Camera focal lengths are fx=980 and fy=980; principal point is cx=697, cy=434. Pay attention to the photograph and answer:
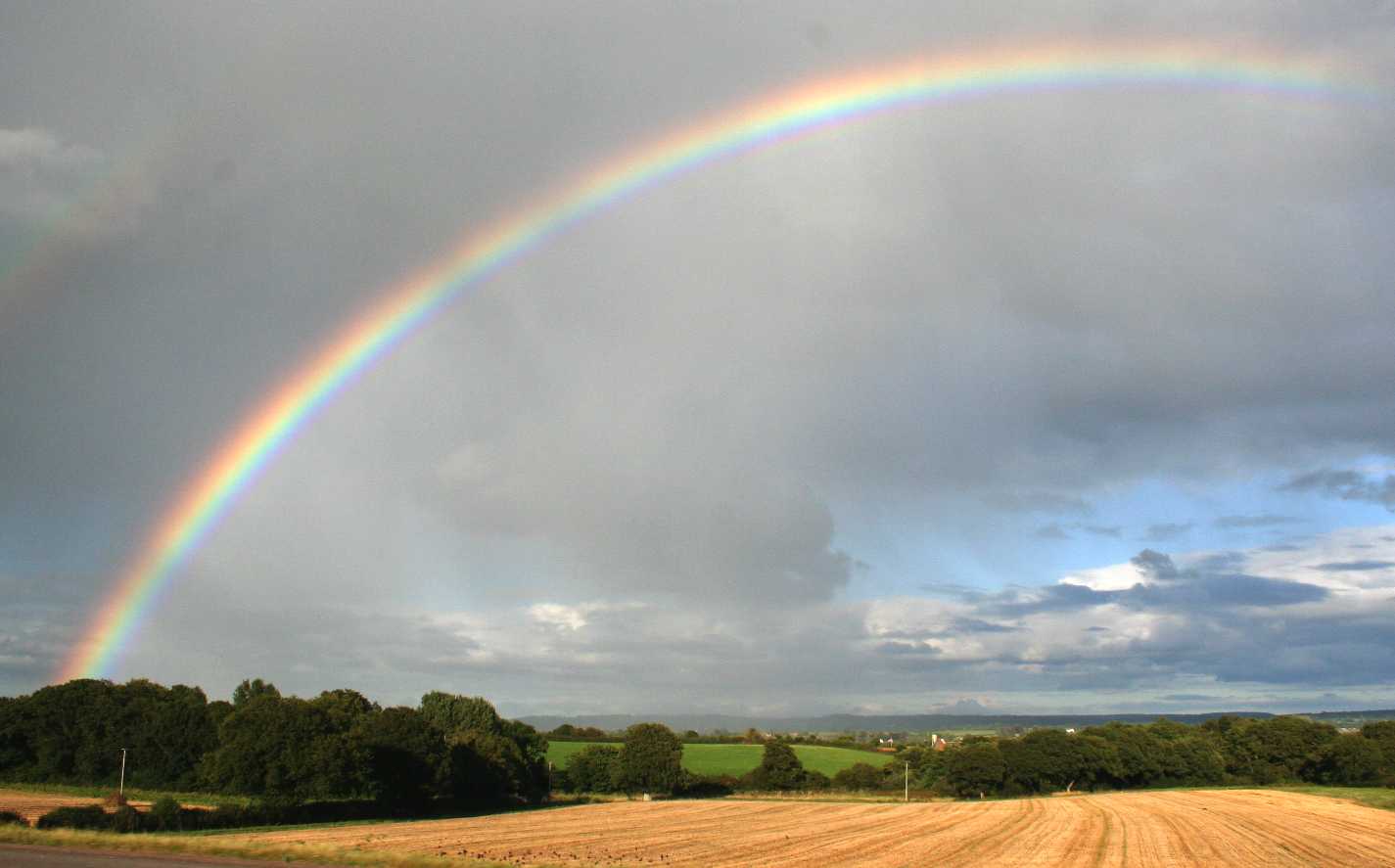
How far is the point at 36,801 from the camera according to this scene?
9256 centimetres

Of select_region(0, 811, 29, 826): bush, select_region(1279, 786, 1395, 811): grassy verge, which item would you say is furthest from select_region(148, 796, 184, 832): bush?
select_region(1279, 786, 1395, 811): grassy verge

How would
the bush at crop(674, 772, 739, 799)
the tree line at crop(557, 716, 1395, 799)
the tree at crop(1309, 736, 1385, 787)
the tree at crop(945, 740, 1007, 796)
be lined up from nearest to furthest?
the tree at crop(945, 740, 1007, 796)
the tree line at crop(557, 716, 1395, 799)
the bush at crop(674, 772, 739, 799)
the tree at crop(1309, 736, 1385, 787)

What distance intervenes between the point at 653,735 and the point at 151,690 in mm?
70713

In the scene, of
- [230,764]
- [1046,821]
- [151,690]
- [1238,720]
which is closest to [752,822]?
[1046,821]

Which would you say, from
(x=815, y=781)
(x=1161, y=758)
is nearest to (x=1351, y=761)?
(x=1161, y=758)

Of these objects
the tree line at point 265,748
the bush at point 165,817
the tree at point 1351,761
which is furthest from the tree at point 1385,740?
the bush at point 165,817

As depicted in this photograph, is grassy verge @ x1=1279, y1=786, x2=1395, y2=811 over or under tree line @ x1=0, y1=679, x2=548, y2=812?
under

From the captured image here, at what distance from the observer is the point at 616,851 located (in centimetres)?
5709

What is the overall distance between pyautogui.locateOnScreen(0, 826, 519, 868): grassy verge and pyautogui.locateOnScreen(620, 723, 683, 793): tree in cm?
9232

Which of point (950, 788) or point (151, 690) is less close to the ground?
point (151, 690)

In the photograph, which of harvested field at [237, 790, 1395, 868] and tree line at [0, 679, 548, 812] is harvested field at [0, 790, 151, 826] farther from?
harvested field at [237, 790, 1395, 868]

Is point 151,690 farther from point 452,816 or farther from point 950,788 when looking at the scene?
point 950,788

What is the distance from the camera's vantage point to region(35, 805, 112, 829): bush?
61250mm

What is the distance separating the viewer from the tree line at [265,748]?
84.5 m
